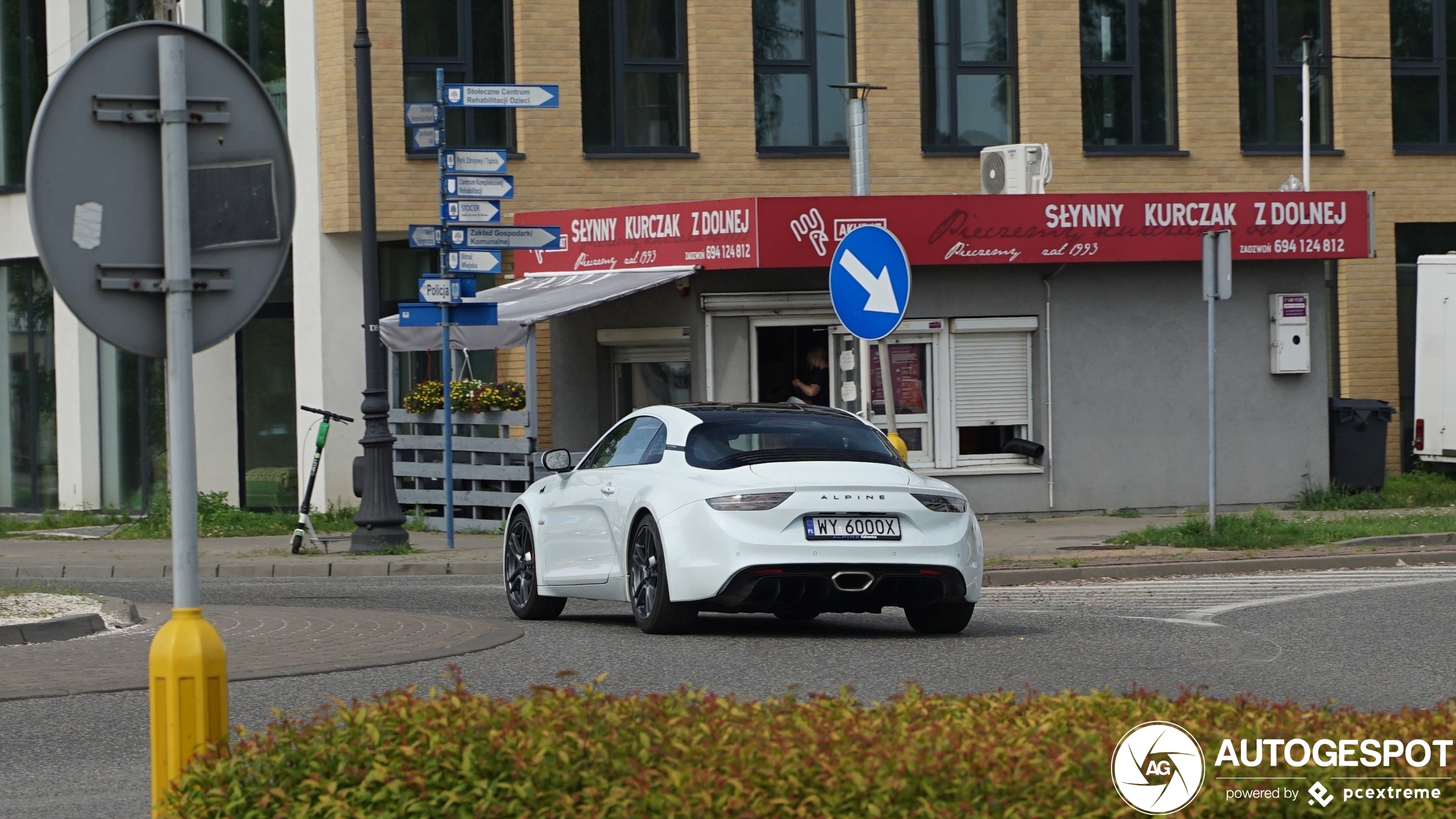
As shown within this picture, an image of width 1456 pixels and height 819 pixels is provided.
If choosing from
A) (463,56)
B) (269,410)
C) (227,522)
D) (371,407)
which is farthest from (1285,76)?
(227,522)

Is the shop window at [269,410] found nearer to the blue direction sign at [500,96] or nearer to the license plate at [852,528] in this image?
the blue direction sign at [500,96]

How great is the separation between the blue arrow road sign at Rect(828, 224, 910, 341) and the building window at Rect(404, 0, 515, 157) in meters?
10.5

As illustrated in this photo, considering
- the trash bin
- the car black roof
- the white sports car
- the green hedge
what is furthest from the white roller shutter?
the green hedge

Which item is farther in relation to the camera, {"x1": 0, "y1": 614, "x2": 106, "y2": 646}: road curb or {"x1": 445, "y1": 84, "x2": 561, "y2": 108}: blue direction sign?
{"x1": 445, "y1": 84, "x2": 561, "y2": 108}: blue direction sign

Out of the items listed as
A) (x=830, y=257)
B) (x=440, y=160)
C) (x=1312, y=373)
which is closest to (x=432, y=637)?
(x=440, y=160)

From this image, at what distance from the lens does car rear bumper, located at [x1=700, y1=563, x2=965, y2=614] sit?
447 inches

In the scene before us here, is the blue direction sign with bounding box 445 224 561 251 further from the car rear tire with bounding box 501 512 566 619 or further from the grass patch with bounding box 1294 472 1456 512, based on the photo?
the grass patch with bounding box 1294 472 1456 512

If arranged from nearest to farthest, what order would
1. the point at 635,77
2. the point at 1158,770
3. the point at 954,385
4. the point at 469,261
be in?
the point at 1158,770
the point at 469,261
the point at 954,385
the point at 635,77

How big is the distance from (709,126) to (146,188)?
2221 centimetres

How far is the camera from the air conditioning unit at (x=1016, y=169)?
23.9 m

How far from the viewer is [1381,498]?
23828 mm

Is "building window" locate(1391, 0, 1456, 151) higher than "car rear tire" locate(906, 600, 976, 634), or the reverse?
"building window" locate(1391, 0, 1456, 151)

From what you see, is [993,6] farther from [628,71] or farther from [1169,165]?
[628,71]

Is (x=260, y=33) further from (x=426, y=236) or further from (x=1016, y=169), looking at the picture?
(x=1016, y=169)
